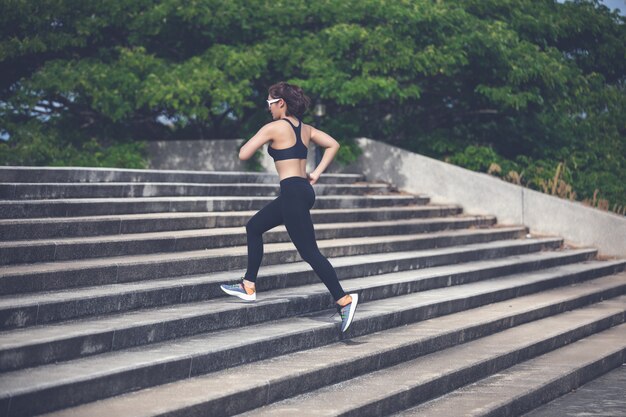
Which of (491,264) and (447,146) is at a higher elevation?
(447,146)

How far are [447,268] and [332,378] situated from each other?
473cm

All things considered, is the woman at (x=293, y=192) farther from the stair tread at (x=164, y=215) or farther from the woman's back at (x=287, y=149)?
the stair tread at (x=164, y=215)

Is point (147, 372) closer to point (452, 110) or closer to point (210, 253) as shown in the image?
point (210, 253)

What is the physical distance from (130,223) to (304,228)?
7.60 ft

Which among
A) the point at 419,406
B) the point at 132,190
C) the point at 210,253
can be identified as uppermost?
the point at 132,190

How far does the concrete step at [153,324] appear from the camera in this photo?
5.61m

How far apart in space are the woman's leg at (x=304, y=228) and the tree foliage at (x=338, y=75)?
7.91 metres

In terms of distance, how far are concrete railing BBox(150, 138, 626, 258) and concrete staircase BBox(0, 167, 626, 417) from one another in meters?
2.66

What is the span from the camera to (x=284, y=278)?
8.58 m

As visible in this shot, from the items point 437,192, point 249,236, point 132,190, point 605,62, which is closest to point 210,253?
point 249,236

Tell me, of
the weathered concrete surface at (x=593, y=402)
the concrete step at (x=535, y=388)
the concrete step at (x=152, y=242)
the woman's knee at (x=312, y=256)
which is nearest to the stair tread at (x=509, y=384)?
the concrete step at (x=535, y=388)

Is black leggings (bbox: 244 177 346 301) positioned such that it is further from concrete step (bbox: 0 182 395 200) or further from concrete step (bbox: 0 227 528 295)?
concrete step (bbox: 0 182 395 200)

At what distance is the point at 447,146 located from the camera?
17.2 m

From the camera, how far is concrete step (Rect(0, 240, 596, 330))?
6.29m
